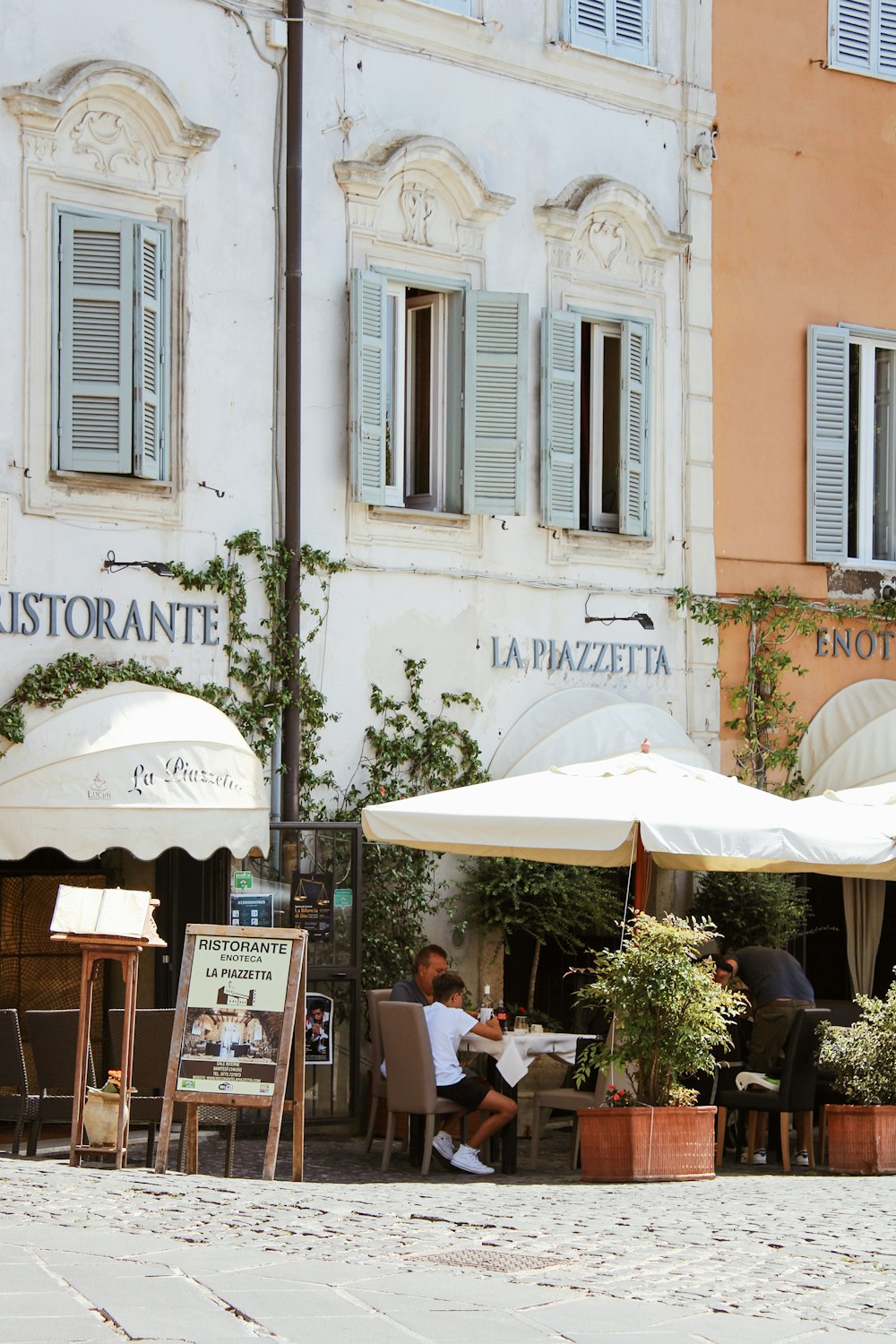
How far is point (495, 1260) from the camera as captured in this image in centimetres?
744

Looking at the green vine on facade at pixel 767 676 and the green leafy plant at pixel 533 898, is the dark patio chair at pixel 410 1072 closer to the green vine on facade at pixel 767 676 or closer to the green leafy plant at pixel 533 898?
the green leafy plant at pixel 533 898

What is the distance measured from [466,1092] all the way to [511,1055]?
1.10 ft

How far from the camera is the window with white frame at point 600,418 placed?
50.4 feet

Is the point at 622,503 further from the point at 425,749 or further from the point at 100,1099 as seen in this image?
the point at 100,1099

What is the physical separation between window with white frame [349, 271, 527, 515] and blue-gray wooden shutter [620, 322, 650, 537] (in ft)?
3.37

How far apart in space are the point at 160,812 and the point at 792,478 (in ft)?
21.8

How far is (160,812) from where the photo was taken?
12.2m

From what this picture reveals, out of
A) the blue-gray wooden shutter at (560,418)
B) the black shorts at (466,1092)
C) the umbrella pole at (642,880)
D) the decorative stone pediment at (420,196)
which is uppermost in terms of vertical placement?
the decorative stone pediment at (420,196)

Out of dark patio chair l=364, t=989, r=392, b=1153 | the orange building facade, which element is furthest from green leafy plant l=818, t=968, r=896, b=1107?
the orange building facade

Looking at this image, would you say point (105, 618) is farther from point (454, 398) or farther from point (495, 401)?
point (495, 401)

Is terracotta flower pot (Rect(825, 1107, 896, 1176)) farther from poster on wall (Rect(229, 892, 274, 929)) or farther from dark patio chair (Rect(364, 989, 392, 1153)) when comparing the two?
poster on wall (Rect(229, 892, 274, 929))

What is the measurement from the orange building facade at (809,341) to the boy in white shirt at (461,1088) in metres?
4.90

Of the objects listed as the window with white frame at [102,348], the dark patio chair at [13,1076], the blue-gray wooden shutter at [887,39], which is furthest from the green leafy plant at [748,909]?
the blue-gray wooden shutter at [887,39]

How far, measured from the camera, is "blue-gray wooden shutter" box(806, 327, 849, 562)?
16578mm
